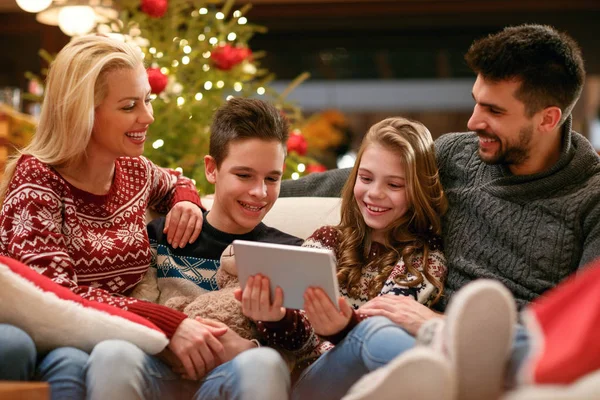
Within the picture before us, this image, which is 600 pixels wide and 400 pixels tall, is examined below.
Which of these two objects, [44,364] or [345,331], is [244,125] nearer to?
[345,331]

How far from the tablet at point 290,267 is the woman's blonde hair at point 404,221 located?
382 mm

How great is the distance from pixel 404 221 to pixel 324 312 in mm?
495

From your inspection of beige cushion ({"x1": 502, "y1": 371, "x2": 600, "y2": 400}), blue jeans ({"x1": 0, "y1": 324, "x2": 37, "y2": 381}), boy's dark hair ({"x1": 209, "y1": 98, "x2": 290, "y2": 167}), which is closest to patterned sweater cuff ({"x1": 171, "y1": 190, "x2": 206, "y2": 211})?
boy's dark hair ({"x1": 209, "y1": 98, "x2": 290, "y2": 167})

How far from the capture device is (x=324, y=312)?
154 cm

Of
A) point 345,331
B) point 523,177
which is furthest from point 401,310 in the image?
point 523,177

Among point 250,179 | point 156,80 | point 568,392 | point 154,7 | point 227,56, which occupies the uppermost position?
point 154,7

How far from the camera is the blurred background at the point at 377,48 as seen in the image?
6344mm

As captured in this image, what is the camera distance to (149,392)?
5.02ft

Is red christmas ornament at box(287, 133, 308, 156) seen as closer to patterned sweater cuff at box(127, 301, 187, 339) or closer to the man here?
the man

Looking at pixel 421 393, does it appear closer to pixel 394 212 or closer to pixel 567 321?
pixel 567 321

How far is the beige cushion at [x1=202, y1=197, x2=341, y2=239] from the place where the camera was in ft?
7.33

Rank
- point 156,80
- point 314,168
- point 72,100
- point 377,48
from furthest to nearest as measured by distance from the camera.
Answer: point 377,48
point 314,168
point 156,80
point 72,100

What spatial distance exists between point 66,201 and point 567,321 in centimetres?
120

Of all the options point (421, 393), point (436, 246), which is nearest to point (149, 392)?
point (421, 393)
